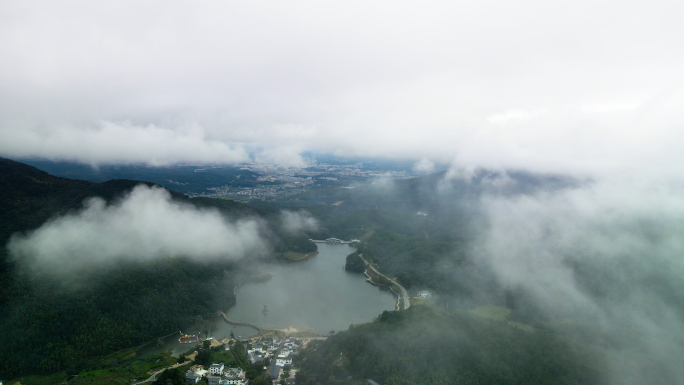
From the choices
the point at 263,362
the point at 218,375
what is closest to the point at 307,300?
the point at 263,362

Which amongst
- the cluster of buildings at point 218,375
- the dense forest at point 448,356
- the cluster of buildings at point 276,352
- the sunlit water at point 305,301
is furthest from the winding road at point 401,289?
the cluster of buildings at point 218,375

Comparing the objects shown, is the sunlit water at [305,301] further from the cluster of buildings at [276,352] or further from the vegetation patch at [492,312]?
the vegetation patch at [492,312]

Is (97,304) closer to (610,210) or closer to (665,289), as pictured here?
(665,289)

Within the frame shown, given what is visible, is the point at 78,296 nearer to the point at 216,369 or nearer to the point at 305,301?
the point at 216,369

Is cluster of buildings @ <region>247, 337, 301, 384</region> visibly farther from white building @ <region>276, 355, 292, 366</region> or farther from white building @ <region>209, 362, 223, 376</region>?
white building @ <region>209, 362, 223, 376</region>

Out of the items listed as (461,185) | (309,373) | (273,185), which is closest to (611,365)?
(309,373)

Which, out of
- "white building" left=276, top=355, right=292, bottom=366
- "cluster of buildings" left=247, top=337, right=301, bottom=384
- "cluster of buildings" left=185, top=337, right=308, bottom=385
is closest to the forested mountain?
"cluster of buildings" left=185, top=337, right=308, bottom=385
